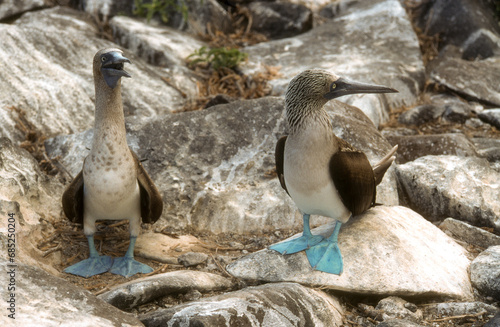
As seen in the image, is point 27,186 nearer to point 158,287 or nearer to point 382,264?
point 158,287

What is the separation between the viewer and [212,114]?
19.1 feet

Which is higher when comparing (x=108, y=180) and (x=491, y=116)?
(x=108, y=180)

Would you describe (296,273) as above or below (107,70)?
below

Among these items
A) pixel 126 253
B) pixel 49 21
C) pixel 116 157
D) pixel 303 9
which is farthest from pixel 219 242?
pixel 303 9

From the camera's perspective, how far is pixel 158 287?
11.8 ft

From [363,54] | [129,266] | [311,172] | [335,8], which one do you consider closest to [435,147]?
[363,54]

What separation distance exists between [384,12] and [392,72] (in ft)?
6.26

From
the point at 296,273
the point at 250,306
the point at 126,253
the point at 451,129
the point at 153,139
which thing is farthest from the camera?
the point at 451,129

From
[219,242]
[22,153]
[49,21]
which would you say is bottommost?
[219,242]

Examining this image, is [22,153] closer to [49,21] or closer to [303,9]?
[49,21]

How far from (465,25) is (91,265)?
6964 mm

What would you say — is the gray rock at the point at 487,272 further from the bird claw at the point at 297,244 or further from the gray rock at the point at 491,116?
the gray rock at the point at 491,116

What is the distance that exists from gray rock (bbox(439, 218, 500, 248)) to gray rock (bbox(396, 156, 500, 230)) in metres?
0.23

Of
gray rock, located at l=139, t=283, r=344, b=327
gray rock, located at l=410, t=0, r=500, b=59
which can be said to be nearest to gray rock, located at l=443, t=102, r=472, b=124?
gray rock, located at l=410, t=0, r=500, b=59
